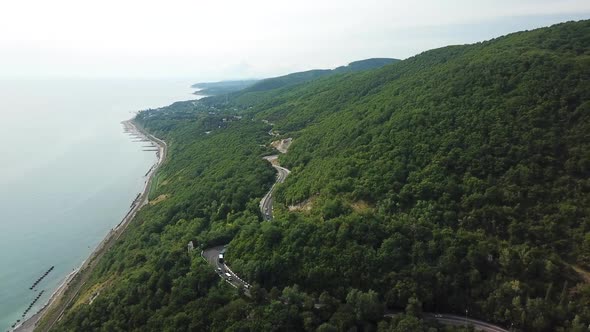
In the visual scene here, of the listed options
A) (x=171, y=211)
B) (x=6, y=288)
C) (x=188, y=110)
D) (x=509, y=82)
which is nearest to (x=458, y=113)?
(x=509, y=82)

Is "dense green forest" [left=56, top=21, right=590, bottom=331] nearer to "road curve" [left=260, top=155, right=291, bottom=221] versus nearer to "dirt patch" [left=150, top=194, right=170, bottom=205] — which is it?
"road curve" [left=260, top=155, right=291, bottom=221]

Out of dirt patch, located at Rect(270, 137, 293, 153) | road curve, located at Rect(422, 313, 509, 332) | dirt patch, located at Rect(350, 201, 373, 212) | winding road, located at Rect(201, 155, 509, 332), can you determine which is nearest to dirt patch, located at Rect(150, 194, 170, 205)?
dirt patch, located at Rect(270, 137, 293, 153)

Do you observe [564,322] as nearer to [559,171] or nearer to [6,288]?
[559,171]

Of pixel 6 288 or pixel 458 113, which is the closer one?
pixel 458 113

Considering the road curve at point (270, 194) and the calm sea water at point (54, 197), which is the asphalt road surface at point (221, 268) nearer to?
the road curve at point (270, 194)

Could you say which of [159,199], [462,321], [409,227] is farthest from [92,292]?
[462,321]

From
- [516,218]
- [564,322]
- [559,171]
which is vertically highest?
[559,171]
